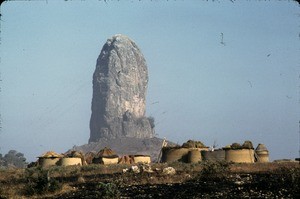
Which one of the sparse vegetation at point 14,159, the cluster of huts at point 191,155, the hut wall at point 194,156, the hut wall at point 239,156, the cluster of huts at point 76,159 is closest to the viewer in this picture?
the hut wall at point 239,156

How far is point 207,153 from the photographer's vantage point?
42.5 m

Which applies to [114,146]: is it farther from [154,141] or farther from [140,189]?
[140,189]

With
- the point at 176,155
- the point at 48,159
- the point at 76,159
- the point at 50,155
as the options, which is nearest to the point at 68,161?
the point at 76,159

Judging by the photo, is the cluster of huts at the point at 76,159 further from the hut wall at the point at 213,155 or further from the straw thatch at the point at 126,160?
the hut wall at the point at 213,155

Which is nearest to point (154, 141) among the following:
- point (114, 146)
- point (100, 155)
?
point (114, 146)

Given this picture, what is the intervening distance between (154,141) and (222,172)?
158162 millimetres

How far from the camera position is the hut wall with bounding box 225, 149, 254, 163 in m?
41.1

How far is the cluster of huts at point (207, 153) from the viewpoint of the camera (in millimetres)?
41344

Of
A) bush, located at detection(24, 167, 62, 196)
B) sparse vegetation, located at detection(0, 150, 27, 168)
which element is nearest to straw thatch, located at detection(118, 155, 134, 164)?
bush, located at detection(24, 167, 62, 196)

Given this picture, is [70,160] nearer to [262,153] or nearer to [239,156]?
[239,156]

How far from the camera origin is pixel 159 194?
1474 cm

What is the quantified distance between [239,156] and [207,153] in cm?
307

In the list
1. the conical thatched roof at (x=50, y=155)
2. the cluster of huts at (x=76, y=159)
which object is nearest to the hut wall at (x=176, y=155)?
the cluster of huts at (x=76, y=159)

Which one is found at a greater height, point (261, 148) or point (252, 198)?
point (261, 148)
